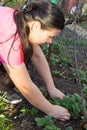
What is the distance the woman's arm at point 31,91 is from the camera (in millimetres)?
2449

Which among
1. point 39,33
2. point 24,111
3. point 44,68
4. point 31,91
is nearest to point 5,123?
point 24,111

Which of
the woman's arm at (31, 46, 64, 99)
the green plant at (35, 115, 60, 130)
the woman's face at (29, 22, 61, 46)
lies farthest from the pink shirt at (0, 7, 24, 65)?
the woman's arm at (31, 46, 64, 99)

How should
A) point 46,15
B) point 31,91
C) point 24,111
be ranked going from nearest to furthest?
point 46,15 < point 31,91 < point 24,111

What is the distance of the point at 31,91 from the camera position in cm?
250

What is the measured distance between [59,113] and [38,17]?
0.74 metres

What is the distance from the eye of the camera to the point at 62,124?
2604 millimetres

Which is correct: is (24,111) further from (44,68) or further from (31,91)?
(44,68)

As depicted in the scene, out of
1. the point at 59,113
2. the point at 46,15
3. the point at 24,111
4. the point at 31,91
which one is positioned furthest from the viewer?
the point at 24,111

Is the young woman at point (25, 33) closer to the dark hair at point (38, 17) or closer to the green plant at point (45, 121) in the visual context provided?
the dark hair at point (38, 17)

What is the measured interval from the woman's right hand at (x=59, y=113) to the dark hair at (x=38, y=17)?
0.50 m

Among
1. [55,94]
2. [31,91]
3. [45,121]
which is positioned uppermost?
[31,91]

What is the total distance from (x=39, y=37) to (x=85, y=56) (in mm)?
2576

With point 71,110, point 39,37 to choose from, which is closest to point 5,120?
point 71,110

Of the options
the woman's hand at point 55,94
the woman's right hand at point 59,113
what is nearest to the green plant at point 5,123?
the woman's right hand at point 59,113
